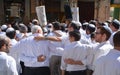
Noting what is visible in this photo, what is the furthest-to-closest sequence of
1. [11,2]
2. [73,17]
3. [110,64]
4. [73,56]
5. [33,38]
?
[11,2]
[73,17]
[33,38]
[73,56]
[110,64]

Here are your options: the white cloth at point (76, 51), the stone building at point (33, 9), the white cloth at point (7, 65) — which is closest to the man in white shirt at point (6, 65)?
the white cloth at point (7, 65)

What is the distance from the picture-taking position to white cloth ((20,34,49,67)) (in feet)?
27.3

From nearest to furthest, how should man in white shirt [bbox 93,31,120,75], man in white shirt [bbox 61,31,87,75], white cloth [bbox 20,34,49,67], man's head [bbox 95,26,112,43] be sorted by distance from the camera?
man in white shirt [bbox 93,31,120,75] < man's head [bbox 95,26,112,43] < man in white shirt [bbox 61,31,87,75] < white cloth [bbox 20,34,49,67]

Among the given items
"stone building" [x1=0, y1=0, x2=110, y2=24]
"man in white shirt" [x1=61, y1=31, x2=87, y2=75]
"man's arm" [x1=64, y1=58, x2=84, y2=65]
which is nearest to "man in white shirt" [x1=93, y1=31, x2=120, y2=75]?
"man in white shirt" [x1=61, y1=31, x2=87, y2=75]

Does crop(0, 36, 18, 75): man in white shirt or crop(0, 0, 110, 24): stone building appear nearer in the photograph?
crop(0, 36, 18, 75): man in white shirt

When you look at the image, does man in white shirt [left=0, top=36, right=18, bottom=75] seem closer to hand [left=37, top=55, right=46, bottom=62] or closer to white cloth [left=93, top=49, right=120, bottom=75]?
white cloth [left=93, top=49, right=120, bottom=75]

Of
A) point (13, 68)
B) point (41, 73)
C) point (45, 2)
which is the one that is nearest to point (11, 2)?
point (45, 2)

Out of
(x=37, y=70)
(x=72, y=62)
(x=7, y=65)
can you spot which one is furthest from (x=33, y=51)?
(x=7, y=65)

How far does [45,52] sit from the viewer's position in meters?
8.45

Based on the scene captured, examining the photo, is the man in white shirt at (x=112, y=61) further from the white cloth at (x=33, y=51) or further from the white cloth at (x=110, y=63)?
the white cloth at (x=33, y=51)

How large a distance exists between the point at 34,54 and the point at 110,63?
3.25 metres

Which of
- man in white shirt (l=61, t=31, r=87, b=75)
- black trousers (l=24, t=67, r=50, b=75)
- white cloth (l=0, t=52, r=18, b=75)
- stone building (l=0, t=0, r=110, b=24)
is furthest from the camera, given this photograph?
stone building (l=0, t=0, r=110, b=24)

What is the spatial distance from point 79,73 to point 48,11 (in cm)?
1950

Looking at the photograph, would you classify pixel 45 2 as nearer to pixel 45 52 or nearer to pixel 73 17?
pixel 73 17
